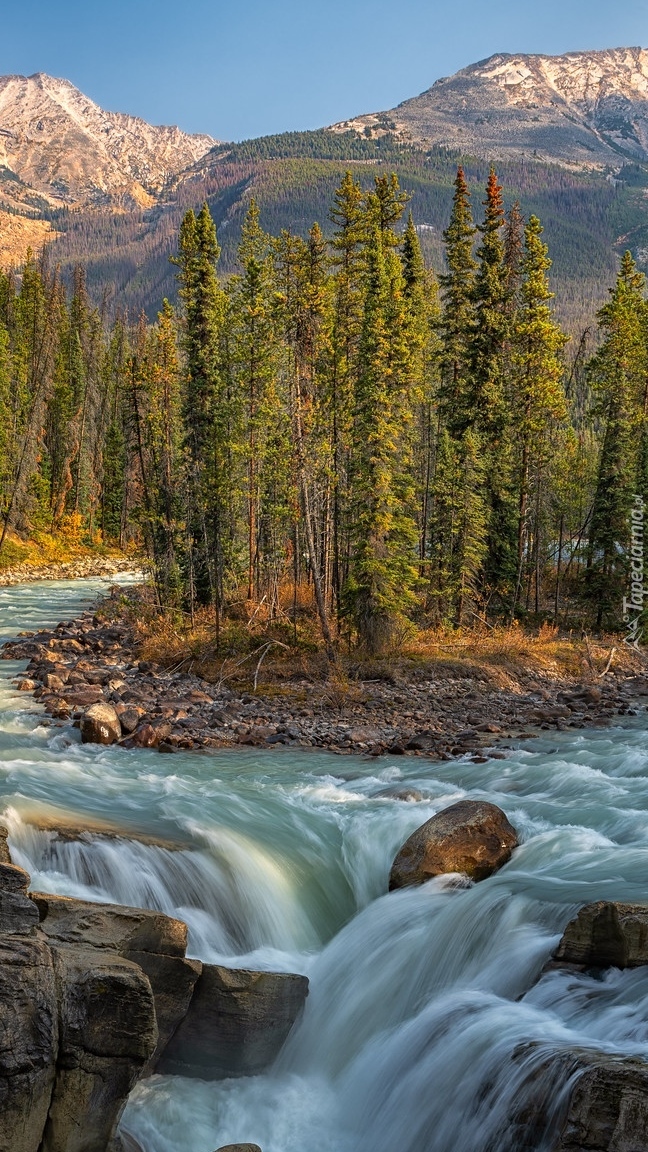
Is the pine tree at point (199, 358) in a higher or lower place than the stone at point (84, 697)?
higher

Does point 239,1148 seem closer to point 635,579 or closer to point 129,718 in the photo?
point 129,718

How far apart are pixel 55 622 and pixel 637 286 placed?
93.7ft

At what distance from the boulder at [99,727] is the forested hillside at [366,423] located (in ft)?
23.8

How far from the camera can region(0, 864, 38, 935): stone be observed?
8.23 m

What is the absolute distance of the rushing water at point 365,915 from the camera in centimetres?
873

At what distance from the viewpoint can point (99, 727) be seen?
19719 mm

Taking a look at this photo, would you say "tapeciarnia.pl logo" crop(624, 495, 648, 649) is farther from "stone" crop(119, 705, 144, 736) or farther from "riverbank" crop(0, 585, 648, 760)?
"stone" crop(119, 705, 144, 736)

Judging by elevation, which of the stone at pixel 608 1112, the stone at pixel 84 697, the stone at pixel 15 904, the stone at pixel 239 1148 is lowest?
the stone at pixel 84 697

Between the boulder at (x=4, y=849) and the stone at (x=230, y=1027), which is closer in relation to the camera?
the stone at (x=230, y=1027)

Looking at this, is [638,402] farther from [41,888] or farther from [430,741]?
[41,888]

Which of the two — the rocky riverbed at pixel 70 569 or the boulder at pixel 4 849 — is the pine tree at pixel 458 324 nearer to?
the rocky riverbed at pixel 70 569

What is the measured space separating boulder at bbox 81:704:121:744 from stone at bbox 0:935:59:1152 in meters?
12.2

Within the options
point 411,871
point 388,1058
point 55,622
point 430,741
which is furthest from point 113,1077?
point 55,622

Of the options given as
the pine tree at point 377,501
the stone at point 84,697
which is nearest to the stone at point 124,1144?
the stone at point 84,697
